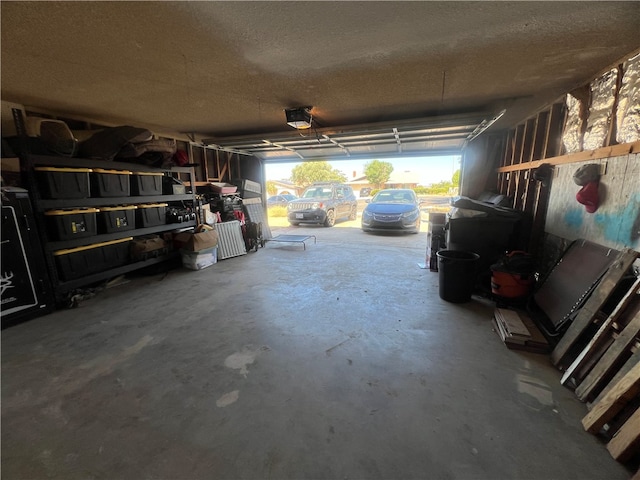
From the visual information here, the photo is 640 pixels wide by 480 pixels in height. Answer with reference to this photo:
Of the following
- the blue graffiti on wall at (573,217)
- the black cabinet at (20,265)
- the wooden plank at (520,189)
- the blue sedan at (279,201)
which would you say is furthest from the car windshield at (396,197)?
the blue sedan at (279,201)

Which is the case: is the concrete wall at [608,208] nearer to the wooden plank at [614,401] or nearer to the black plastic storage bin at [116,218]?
the wooden plank at [614,401]

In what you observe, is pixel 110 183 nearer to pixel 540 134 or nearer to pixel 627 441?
pixel 627 441

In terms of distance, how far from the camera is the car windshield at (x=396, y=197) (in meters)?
7.87

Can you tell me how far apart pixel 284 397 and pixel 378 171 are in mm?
23944

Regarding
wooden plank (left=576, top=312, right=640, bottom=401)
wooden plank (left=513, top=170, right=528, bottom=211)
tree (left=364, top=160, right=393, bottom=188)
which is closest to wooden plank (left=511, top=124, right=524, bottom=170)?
wooden plank (left=513, top=170, right=528, bottom=211)

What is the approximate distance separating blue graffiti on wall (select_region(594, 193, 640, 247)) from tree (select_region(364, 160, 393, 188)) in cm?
2258

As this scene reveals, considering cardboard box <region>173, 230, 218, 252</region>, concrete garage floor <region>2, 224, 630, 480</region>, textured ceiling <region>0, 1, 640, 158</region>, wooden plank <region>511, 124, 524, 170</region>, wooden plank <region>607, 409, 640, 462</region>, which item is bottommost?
concrete garage floor <region>2, 224, 630, 480</region>

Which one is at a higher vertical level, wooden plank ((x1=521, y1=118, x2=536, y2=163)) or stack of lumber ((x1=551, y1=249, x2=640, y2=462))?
wooden plank ((x1=521, y1=118, x2=536, y2=163))

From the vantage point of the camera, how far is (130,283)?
3.70m

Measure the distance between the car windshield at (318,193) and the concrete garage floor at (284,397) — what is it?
6.41 meters

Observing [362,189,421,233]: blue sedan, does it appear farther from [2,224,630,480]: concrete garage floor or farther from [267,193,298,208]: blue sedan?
[267,193,298,208]: blue sedan

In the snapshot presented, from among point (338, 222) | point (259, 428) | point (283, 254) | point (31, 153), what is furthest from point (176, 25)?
point (338, 222)

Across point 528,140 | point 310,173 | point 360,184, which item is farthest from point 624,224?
point 360,184

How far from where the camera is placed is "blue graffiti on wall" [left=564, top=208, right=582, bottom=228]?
8.32 ft
